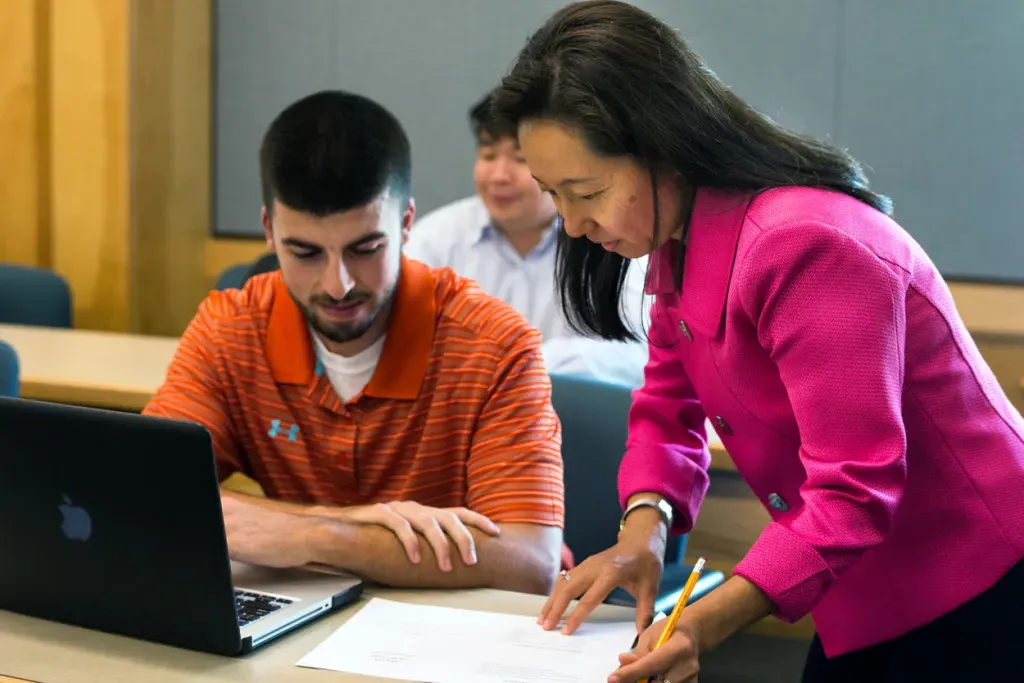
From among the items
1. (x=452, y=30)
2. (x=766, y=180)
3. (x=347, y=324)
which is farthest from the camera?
(x=452, y=30)

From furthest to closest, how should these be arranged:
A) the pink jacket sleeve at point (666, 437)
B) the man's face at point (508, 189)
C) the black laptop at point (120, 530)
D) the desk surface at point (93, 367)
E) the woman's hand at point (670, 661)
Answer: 1. the man's face at point (508, 189)
2. the desk surface at point (93, 367)
3. the pink jacket sleeve at point (666, 437)
4. the black laptop at point (120, 530)
5. the woman's hand at point (670, 661)

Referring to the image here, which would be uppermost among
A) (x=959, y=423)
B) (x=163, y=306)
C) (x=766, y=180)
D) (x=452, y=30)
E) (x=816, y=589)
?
(x=452, y=30)

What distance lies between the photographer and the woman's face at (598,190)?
1.05 metres

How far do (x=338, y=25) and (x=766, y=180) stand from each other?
10.3ft

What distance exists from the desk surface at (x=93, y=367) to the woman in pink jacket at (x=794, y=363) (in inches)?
34.5

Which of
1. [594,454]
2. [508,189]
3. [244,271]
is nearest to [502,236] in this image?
[508,189]

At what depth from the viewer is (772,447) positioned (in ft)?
3.74

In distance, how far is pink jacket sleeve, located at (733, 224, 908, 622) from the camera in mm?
941

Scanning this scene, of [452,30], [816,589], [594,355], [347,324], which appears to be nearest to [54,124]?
[452,30]

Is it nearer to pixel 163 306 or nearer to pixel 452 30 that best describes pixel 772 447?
pixel 452 30

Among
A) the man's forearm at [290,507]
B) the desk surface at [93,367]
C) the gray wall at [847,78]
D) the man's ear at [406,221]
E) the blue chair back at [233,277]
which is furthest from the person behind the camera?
the gray wall at [847,78]

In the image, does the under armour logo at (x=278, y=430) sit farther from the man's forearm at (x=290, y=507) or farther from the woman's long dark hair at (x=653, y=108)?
the woman's long dark hair at (x=653, y=108)

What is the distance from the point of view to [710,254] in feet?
3.54

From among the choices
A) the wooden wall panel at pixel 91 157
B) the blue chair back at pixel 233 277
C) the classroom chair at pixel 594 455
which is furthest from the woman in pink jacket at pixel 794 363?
the wooden wall panel at pixel 91 157
